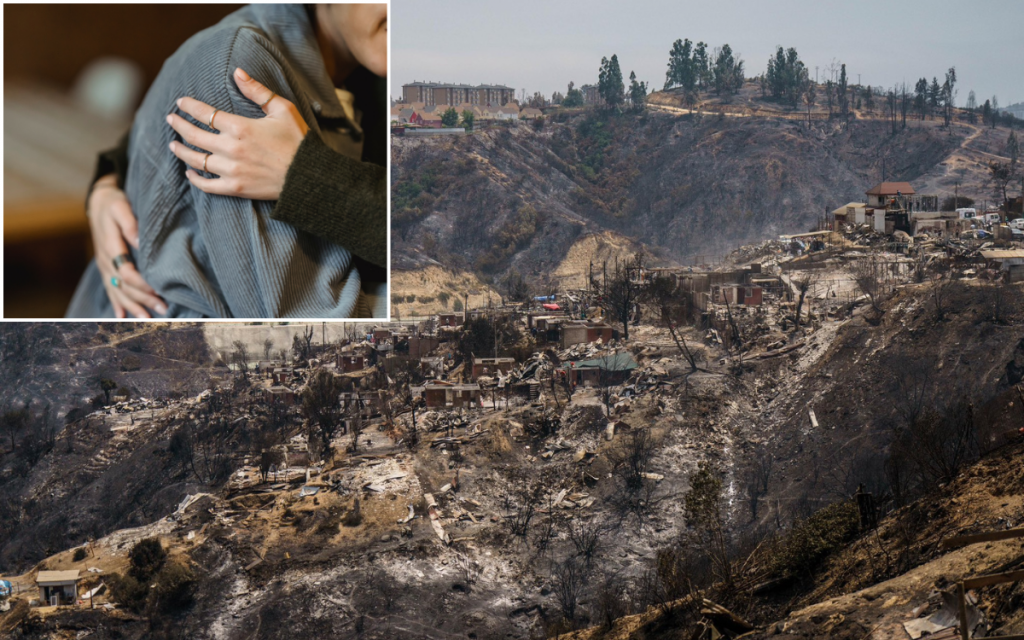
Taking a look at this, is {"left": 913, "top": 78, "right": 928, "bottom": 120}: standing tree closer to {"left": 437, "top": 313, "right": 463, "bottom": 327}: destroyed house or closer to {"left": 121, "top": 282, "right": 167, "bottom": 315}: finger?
{"left": 437, "top": 313, "right": 463, "bottom": 327}: destroyed house

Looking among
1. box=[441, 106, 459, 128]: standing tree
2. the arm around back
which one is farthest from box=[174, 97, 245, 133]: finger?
box=[441, 106, 459, 128]: standing tree

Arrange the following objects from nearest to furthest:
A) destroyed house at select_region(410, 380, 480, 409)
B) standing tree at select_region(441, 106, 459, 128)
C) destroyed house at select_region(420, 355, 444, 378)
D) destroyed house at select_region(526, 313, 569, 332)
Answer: destroyed house at select_region(410, 380, 480, 409)
destroyed house at select_region(420, 355, 444, 378)
destroyed house at select_region(526, 313, 569, 332)
standing tree at select_region(441, 106, 459, 128)

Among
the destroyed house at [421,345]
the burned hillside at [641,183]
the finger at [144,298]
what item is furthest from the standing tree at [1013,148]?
the finger at [144,298]

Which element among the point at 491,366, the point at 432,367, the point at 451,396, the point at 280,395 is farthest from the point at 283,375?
the point at 491,366

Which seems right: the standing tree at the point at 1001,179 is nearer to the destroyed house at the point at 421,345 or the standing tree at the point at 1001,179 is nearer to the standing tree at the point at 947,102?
the standing tree at the point at 947,102

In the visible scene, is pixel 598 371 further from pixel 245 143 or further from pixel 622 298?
pixel 245 143

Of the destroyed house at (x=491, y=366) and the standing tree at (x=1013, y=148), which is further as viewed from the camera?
the standing tree at (x=1013, y=148)
